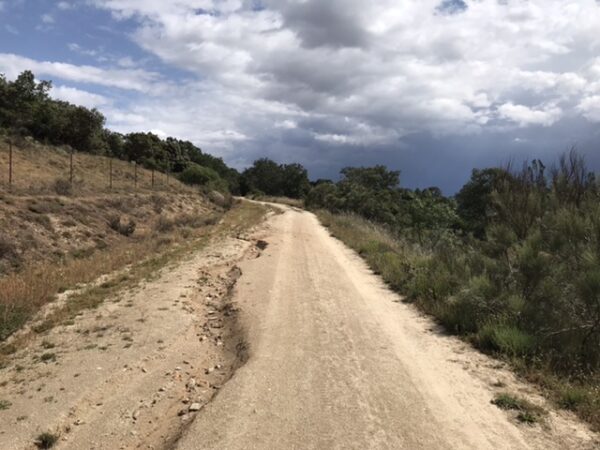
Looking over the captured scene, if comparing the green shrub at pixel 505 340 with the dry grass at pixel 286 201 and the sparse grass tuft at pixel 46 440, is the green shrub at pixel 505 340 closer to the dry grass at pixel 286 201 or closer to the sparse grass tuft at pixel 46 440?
the sparse grass tuft at pixel 46 440

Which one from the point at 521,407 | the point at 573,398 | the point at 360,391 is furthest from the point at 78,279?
the point at 573,398

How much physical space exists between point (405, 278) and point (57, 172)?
26.4m

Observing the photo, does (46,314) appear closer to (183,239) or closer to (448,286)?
(448,286)

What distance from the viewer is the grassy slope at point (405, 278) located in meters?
5.45

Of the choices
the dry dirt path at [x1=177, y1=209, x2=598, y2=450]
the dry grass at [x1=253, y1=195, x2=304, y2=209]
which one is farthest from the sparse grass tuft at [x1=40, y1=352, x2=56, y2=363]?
the dry grass at [x1=253, y1=195, x2=304, y2=209]

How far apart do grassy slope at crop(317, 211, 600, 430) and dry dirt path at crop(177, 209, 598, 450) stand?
23 cm

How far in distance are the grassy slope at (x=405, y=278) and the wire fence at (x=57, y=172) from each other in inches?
562

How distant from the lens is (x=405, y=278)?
13.1 metres

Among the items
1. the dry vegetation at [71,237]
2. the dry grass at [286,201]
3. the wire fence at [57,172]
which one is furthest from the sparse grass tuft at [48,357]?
the dry grass at [286,201]

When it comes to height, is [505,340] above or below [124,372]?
above

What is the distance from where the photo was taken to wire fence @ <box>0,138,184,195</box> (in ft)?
77.0

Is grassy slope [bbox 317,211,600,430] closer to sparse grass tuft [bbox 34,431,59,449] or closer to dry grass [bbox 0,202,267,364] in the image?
sparse grass tuft [bbox 34,431,59,449]

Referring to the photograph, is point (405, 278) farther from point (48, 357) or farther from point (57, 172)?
point (57, 172)

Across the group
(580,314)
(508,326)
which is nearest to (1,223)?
(508,326)
